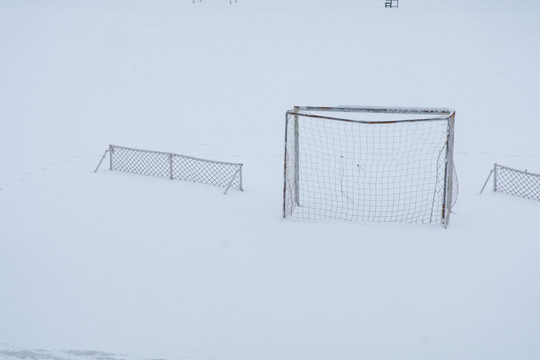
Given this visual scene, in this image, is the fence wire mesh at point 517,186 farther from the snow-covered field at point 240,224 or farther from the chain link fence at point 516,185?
the snow-covered field at point 240,224

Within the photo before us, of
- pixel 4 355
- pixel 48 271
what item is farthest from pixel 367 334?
pixel 48 271

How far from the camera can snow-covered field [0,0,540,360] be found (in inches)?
A: 264

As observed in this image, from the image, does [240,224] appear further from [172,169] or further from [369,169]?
[369,169]

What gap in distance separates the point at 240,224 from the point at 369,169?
4.39m

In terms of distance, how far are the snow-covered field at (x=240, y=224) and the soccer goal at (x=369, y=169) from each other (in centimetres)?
60

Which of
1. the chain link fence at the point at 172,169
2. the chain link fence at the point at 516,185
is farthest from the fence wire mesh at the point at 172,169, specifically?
the chain link fence at the point at 516,185

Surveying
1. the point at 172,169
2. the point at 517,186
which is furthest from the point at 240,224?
the point at 517,186

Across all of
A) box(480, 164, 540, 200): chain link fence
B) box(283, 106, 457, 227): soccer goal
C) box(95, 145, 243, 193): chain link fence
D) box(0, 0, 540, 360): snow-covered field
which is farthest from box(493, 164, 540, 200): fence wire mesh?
box(95, 145, 243, 193): chain link fence

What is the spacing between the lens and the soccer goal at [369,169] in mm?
10338

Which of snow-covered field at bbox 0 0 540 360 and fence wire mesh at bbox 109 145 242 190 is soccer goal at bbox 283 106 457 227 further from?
fence wire mesh at bbox 109 145 242 190

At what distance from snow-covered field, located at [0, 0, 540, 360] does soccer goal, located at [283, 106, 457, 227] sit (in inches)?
23.7

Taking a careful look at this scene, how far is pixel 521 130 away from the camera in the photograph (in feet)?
53.8

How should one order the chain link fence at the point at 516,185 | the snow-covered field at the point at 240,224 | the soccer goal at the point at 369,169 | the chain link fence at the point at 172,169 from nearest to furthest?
the snow-covered field at the point at 240,224, the soccer goal at the point at 369,169, the chain link fence at the point at 516,185, the chain link fence at the point at 172,169

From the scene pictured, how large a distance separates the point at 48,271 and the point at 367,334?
4.32 meters
